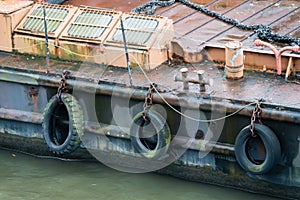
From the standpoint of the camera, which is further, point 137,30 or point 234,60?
point 137,30

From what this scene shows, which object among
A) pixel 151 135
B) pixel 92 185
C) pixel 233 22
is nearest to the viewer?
pixel 151 135

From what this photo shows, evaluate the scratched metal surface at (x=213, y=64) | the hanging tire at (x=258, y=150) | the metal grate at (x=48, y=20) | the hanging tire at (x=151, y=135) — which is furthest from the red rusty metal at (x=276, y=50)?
the metal grate at (x=48, y=20)

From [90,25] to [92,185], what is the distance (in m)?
2.38

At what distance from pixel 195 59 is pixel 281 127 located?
1.99m

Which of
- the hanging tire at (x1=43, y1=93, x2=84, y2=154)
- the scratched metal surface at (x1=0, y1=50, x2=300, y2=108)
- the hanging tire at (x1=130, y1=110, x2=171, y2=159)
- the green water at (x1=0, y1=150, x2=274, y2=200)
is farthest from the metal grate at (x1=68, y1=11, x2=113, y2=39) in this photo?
the green water at (x1=0, y1=150, x2=274, y2=200)

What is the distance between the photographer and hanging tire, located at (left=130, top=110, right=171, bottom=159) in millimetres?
10938

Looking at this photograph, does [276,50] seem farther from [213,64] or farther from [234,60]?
[213,64]

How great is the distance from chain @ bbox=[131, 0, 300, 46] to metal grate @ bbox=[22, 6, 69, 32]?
52.4 inches

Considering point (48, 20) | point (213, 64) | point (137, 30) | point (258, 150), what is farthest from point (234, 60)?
point (48, 20)

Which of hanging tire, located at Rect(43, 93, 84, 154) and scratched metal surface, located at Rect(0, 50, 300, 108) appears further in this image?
hanging tire, located at Rect(43, 93, 84, 154)

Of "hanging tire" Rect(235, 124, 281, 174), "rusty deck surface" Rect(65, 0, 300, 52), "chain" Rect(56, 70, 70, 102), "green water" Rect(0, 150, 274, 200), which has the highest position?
"rusty deck surface" Rect(65, 0, 300, 52)

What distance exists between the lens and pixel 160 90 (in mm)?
10969

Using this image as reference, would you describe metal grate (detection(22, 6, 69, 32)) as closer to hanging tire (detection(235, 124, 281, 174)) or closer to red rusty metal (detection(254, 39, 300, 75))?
red rusty metal (detection(254, 39, 300, 75))

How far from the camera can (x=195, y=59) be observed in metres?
11.8
